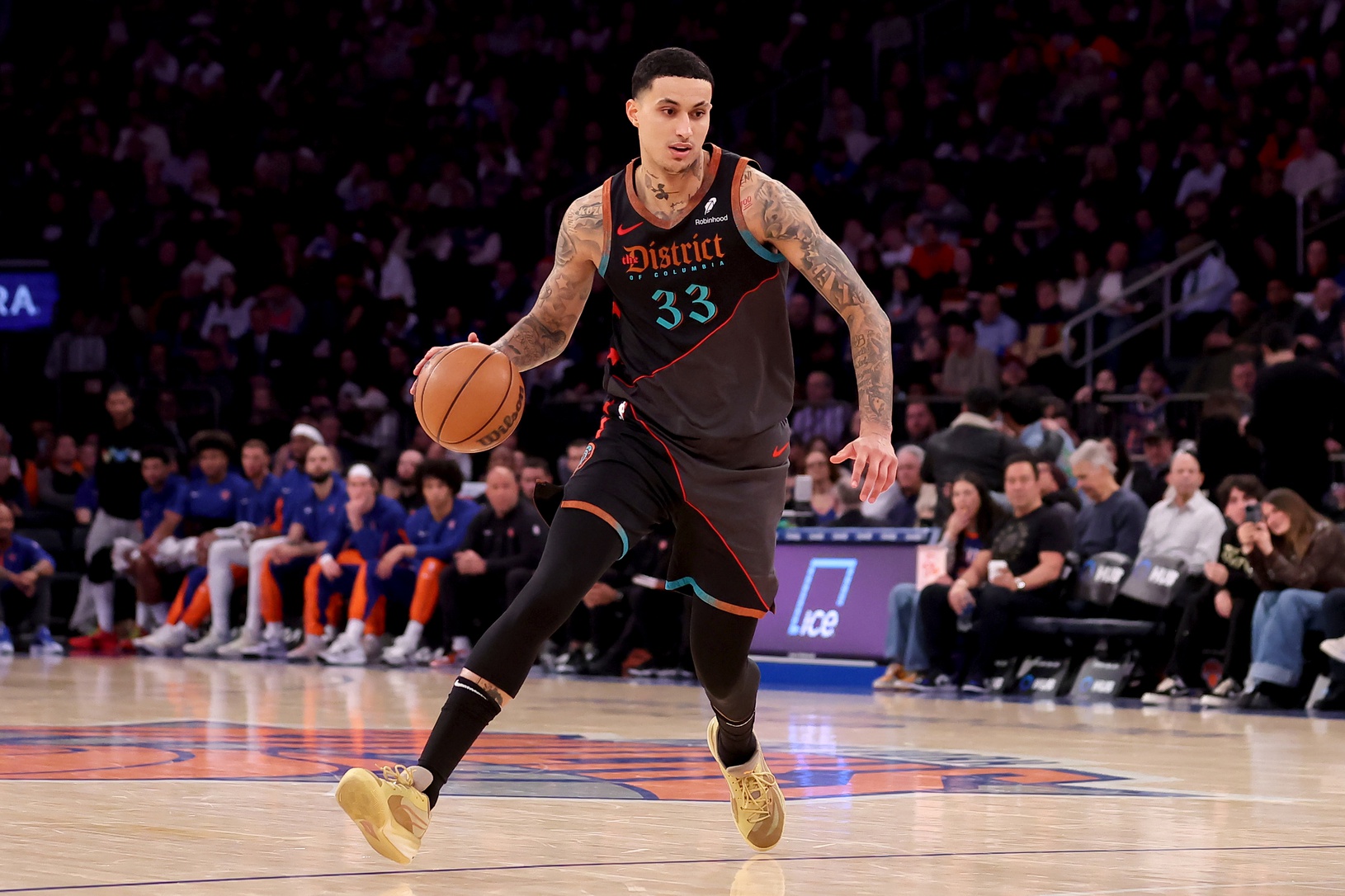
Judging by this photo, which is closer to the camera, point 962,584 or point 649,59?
point 649,59

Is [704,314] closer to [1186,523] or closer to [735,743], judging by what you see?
[735,743]

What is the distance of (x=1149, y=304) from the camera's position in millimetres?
15695

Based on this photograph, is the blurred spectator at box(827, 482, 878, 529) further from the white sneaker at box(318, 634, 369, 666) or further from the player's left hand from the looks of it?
the player's left hand

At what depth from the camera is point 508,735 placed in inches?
310

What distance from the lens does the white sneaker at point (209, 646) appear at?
15836 mm

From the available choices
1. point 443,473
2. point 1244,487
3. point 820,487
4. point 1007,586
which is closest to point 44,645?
point 443,473

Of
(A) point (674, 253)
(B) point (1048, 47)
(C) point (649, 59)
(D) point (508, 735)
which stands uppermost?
(B) point (1048, 47)

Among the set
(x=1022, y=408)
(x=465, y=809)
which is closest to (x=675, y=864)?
(x=465, y=809)

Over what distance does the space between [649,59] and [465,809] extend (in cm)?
213

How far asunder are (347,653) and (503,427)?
34.2 ft

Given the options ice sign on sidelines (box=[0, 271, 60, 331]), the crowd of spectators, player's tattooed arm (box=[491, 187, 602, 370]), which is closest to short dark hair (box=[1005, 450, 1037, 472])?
the crowd of spectators

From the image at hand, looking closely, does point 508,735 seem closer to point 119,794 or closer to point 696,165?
point 119,794

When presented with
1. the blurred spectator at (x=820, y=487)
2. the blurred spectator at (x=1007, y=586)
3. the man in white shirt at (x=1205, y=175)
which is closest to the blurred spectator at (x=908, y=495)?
the blurred spectator at (x=820, y=487)

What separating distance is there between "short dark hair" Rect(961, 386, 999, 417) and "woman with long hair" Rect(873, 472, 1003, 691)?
71 centimetres
